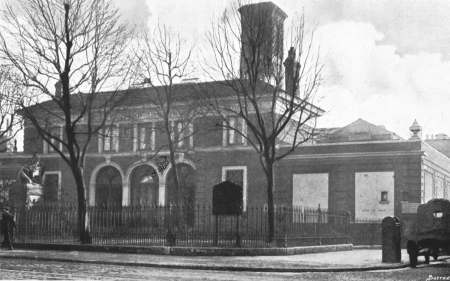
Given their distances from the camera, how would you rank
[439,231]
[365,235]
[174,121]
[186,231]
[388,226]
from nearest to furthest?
[439,231], [388,226], [186,231], [365,235], [174,121]

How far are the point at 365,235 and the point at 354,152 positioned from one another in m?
6.73

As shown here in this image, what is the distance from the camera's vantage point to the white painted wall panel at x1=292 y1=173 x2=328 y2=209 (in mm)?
40878

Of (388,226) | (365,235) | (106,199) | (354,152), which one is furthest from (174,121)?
(388,226)

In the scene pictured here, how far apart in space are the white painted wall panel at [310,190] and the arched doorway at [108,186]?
13021 mm

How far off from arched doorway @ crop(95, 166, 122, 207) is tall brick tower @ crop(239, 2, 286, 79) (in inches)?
899

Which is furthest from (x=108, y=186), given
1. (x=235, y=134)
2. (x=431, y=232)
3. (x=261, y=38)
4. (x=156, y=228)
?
(x=431, y=232)

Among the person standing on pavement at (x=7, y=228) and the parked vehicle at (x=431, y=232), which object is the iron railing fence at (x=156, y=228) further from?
the parked vehicle at (x=431, y=232)

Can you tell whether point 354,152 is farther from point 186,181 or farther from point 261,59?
point 261,59

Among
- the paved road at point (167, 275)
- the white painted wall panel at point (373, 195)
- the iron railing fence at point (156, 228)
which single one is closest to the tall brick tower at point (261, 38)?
the iron railing fence at point (156, 228)

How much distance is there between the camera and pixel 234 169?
43.4 metres

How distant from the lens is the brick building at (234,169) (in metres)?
38.7

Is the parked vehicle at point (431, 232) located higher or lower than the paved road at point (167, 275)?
higher

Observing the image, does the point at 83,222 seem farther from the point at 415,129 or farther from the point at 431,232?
the point at 415,129

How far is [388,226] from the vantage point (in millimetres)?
21188
